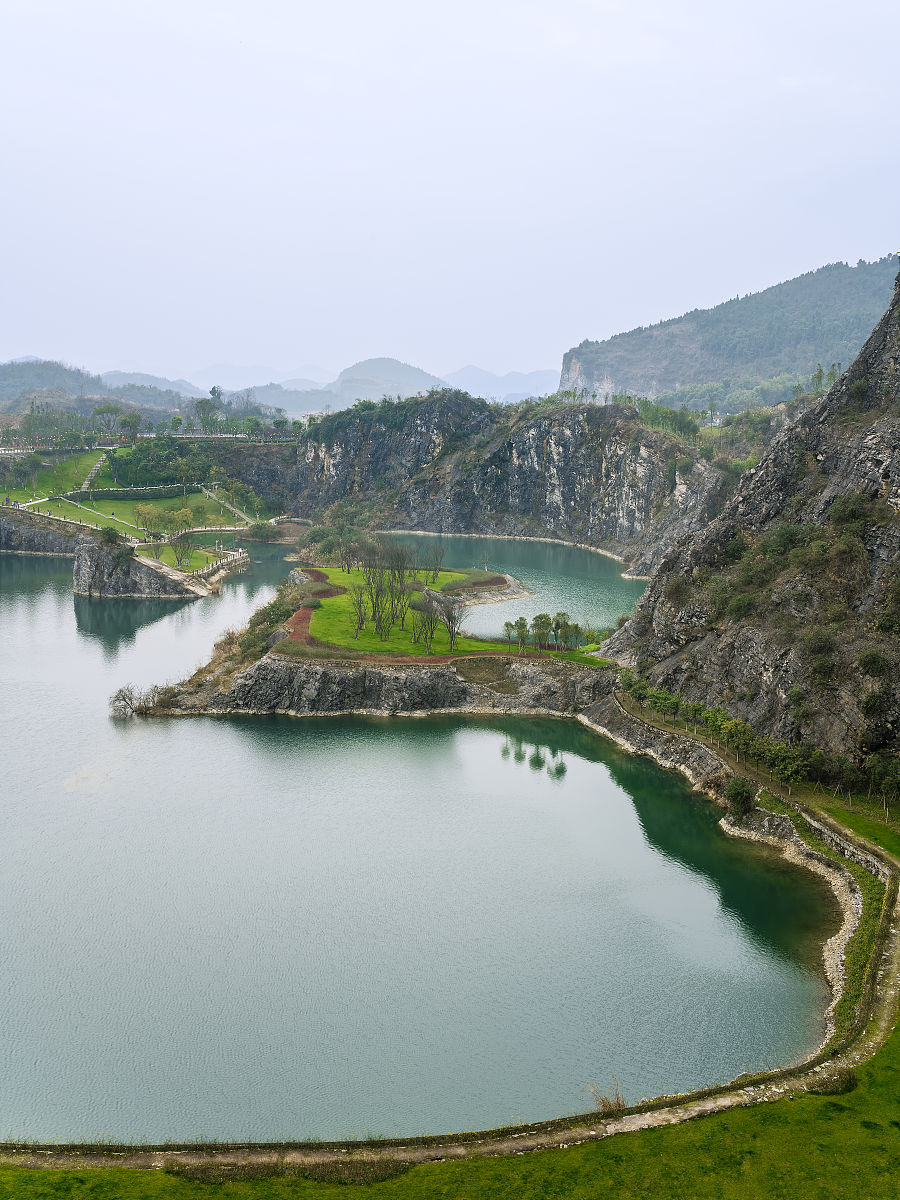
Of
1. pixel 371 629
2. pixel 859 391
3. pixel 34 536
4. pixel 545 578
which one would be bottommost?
pixel 371 629

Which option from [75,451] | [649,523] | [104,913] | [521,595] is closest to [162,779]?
[104,913]

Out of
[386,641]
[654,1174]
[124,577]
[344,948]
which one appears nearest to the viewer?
[654,1174]

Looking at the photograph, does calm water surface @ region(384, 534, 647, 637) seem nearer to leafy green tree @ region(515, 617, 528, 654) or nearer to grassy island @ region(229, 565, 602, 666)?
grassy island @ region(229, 565, 602, 666)

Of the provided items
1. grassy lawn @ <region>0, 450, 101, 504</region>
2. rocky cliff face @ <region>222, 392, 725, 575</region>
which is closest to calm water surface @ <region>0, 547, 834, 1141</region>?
rocky cliff face @ <region>222, 392, 725, 575</region>

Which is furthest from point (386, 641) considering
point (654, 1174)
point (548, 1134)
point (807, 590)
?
point (654, 1174)

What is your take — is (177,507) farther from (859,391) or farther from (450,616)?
(859,391)

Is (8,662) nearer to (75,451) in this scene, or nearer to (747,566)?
(747,566)

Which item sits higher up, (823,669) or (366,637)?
(823,669)
